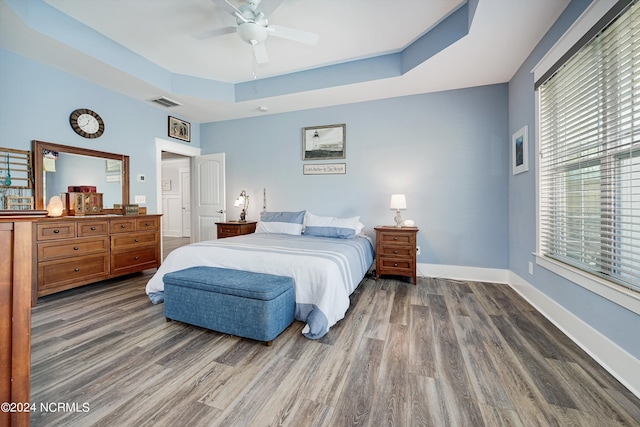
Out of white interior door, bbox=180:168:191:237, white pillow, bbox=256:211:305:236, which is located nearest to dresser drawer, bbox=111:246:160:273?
white pillow, bbox=256:211:305:236

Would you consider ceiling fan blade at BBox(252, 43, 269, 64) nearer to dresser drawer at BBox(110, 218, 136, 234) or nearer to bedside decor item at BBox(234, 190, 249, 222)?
bedside decor item at BBox(234, 190, 249, 222)

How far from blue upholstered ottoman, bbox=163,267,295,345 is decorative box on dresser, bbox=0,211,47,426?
43.2 inches

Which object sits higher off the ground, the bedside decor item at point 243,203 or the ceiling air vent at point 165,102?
the ceiling air vent at point 165,102

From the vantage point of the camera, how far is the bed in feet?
7.05

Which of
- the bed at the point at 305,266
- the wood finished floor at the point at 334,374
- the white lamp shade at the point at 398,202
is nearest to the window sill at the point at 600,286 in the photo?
the wood finished floor at the point at 334,374

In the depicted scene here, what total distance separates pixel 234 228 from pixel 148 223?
48.4 inches

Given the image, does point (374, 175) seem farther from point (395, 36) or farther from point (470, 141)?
point (395, 36)

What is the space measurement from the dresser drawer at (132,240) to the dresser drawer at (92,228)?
0.48 feet

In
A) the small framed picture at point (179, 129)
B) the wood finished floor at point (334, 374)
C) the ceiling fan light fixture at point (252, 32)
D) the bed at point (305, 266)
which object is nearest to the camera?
the wood finished floor at point (334, 374)

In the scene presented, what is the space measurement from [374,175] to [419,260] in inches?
56.6

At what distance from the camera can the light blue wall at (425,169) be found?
139 inches

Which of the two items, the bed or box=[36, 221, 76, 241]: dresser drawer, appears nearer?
the bed

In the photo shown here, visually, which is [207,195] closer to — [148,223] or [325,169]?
[148,223]

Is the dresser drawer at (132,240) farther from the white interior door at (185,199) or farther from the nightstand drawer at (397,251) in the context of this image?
the white interior door at (185,199)
